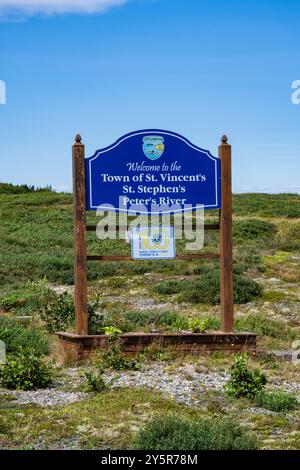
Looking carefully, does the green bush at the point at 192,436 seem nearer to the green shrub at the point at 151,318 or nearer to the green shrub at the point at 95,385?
the green shrub at the point at 95,385

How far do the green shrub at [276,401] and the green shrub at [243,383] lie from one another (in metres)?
0.15

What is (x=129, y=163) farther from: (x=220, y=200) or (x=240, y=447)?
(x=240, y=447)

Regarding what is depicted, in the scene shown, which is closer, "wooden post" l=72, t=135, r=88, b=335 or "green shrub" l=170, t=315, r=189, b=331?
"wooden post" l=72, t=135, r=88, b=335

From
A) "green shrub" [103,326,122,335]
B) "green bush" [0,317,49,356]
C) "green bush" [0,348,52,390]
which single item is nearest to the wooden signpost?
"green shrub" [103,326,122,335]

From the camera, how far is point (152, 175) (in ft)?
42.5

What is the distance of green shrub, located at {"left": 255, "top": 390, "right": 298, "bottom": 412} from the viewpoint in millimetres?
9164

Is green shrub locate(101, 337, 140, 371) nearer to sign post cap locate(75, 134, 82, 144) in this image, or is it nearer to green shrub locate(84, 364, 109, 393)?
green shrub locate(84, 364, 109, 393)

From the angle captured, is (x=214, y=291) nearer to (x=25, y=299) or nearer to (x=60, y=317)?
(x=25, y=299)

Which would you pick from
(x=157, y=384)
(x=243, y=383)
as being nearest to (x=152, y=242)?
(x=157, y=384)

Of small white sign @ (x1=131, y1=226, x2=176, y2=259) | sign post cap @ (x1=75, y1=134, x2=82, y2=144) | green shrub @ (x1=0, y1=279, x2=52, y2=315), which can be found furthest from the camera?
green shrub @ (x1=0, y1=279, x2=52, y2=315)

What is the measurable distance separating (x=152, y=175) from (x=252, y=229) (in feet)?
71.5

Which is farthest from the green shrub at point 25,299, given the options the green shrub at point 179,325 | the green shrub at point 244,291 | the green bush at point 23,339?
the green shrub at point 244,291

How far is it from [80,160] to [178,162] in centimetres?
161

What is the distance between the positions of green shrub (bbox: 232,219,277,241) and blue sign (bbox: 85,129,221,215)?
19.5m
